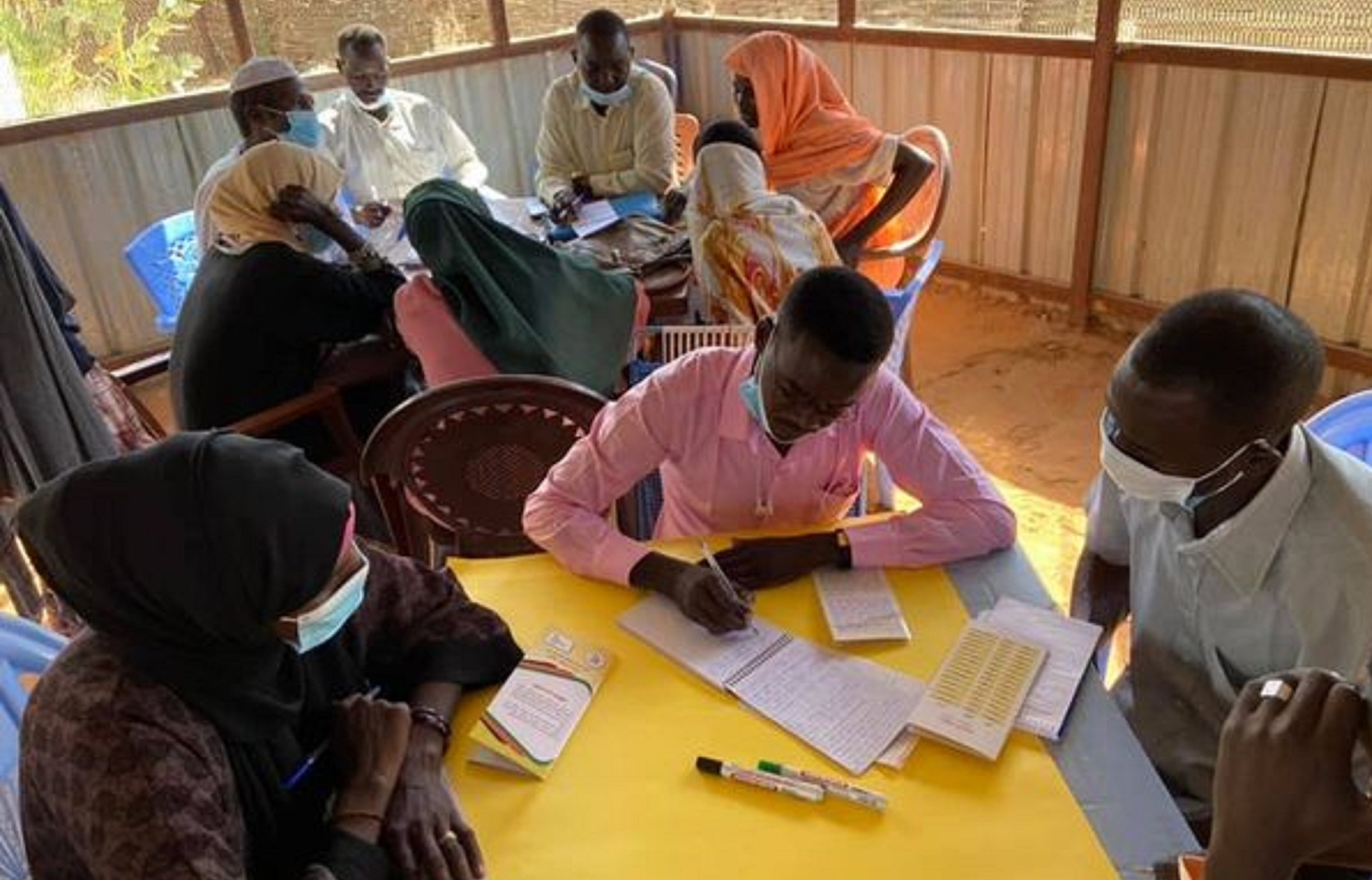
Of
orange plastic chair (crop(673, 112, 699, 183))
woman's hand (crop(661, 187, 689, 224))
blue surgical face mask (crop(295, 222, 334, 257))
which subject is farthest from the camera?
orange plastic chair (crop(673, 112, 699, 183))

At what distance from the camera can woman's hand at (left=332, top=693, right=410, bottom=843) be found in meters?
1.25

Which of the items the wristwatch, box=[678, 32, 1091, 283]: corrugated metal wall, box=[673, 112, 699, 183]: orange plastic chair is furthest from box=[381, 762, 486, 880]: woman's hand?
box=[678, 32, 1091, 283]: corrugated metal wall

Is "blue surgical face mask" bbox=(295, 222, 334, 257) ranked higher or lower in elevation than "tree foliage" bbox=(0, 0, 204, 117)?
lower

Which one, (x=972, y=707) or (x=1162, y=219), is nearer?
(x=972, y=707)

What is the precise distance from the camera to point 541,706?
139cm

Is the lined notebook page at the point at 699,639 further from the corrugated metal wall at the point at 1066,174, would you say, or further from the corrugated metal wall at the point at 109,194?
the corrugated metal wall at the point at 109,194

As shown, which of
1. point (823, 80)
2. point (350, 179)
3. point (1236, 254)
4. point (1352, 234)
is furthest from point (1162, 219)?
point (350, 179)

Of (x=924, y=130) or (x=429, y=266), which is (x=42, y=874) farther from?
(x=924, y=130)

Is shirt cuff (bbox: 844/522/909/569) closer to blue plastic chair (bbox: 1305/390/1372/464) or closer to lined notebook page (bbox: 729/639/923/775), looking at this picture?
lined notebook page (bbox: 729/639/923/775)

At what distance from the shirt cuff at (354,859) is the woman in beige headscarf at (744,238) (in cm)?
177

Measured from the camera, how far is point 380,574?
1549 millimetres

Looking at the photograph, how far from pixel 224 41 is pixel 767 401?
4269mm

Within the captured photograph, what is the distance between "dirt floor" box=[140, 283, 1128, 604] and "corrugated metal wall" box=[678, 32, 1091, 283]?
0.30 meters

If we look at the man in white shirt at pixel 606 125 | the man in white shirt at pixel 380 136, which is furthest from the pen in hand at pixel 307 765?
the man in white shirt at pixel 380 136
